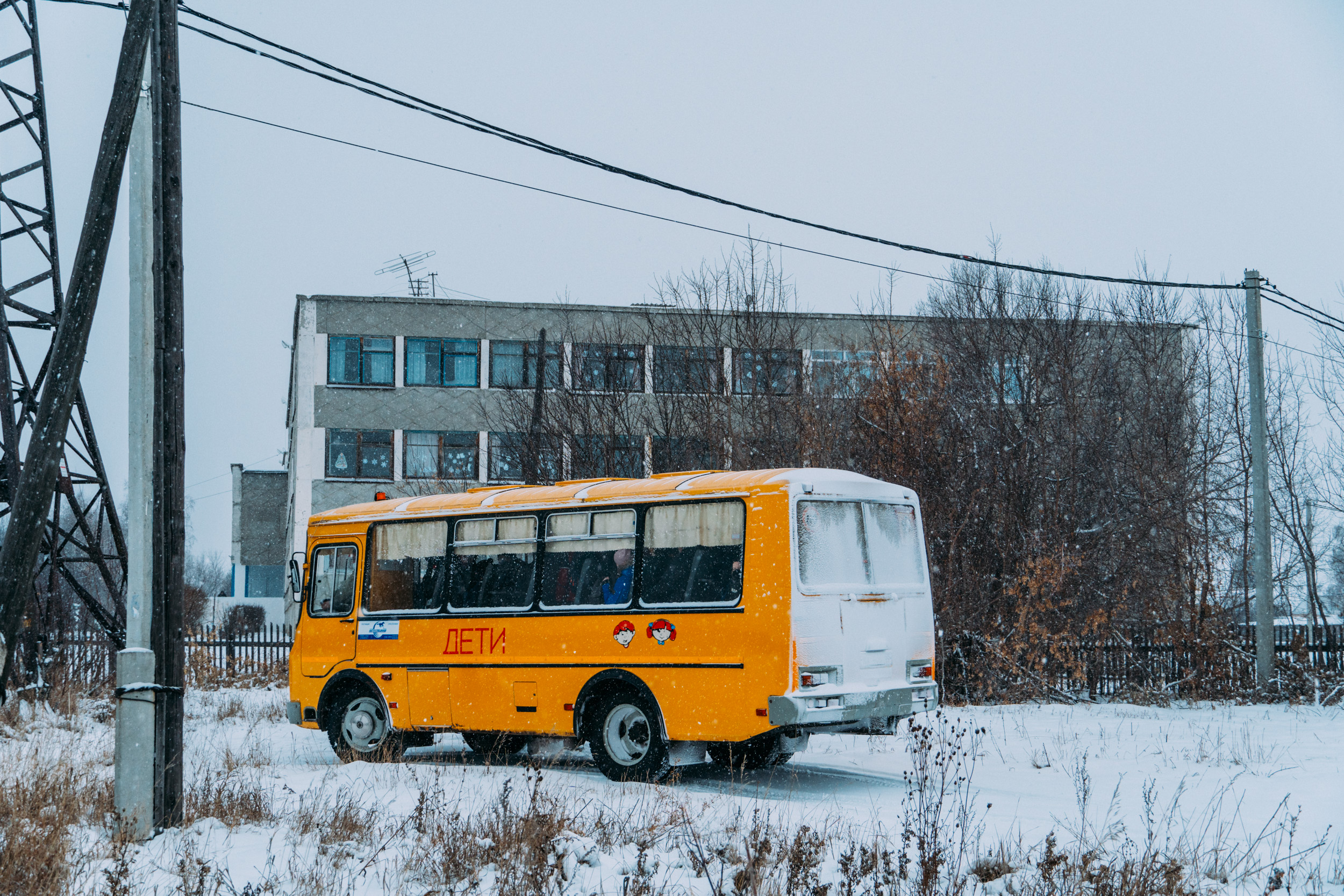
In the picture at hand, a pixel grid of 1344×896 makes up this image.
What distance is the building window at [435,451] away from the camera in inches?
1607

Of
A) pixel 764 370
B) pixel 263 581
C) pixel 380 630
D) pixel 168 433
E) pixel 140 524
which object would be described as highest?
pixel 764 370

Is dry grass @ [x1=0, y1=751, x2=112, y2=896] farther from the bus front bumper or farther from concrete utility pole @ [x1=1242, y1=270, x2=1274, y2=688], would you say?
concrete utility pole @ [x1=1242, y1=270, x2=1274, y2=688]

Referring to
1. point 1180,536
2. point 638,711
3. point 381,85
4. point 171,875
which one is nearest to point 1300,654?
point 1180,536

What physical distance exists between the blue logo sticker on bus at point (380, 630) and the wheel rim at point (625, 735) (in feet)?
9.81

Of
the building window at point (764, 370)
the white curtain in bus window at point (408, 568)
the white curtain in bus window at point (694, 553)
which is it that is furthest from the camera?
the building window at point (764, 370)

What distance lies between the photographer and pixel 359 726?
13.8 meters

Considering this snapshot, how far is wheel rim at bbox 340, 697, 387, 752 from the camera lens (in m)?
13.7

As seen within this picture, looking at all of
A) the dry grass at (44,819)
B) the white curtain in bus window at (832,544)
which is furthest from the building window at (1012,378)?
the dry grass at (44,819)

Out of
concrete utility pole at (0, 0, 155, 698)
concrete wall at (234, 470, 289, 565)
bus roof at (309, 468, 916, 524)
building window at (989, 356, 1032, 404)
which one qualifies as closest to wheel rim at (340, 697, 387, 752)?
bus roof at (309, 468, 916, 524)

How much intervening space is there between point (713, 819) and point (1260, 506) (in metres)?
14.0

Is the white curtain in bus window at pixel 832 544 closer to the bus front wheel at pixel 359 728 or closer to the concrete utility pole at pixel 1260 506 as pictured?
the bus front wheel at pixel 359 728

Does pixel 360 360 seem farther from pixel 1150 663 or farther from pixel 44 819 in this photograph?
pixel 44 819

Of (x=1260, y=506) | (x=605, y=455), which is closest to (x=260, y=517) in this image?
(x=605, y=455)

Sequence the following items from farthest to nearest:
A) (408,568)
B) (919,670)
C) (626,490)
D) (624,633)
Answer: (408,568), (626,490), (919,670), (624,633)
